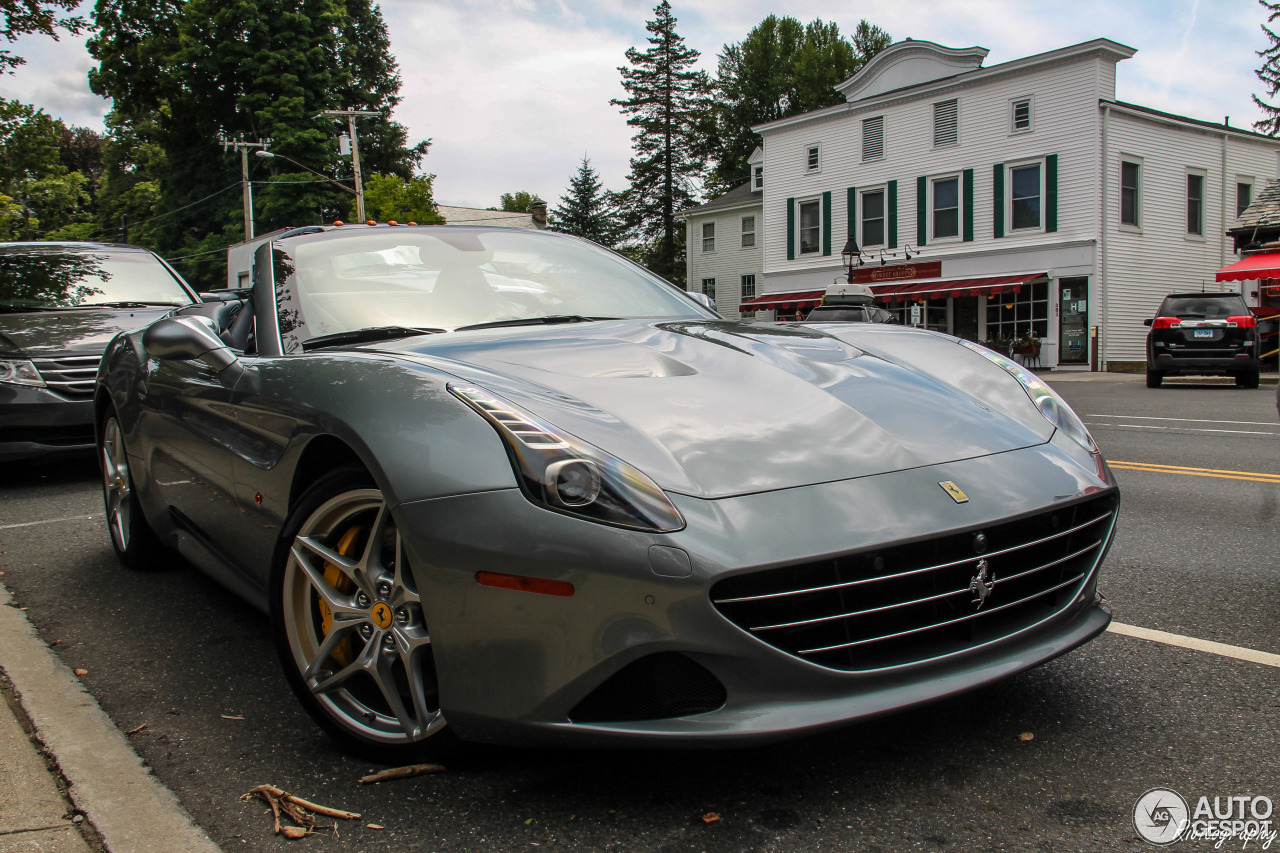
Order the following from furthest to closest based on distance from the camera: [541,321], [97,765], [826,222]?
[826,222], [541,321], [97,765]

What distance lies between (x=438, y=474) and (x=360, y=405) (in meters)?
0.37

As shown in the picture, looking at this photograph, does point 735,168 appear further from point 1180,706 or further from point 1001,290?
point 1180,706

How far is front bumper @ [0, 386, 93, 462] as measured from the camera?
6387 millimetres

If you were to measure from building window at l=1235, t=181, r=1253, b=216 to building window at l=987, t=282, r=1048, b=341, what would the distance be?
7.56 meters

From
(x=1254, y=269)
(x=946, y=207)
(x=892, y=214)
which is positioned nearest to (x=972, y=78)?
(x=946, y=207)

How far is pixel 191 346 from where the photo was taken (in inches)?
115

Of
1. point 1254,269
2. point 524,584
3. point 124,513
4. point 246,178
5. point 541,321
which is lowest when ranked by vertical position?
point 124,513

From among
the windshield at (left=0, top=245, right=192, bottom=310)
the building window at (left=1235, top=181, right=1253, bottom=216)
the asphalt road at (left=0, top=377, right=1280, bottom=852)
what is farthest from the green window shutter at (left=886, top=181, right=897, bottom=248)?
the asphalt road at (left=0, top=377, right=1280, bottom=852)

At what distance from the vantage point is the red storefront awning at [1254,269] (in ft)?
70.5

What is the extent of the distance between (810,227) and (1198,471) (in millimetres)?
28062

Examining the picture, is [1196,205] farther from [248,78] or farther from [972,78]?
[248,78]

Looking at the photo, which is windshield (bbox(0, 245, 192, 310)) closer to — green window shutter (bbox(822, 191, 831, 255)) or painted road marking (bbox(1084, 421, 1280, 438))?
painted road marking (bbox(1084, 421, 1280, 438))

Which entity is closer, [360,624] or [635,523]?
[635,523]

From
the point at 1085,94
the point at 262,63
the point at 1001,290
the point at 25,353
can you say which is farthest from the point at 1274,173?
the point at 262,63
